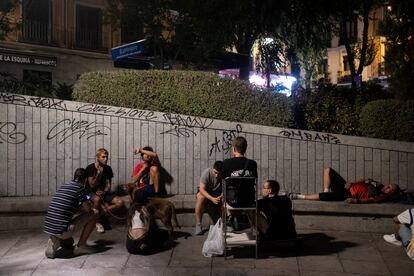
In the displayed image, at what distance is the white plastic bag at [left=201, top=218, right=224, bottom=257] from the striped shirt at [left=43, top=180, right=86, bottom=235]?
5.66 ft

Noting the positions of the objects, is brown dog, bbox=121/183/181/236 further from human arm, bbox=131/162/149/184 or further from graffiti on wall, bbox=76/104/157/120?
graffiti on wall, bbox=76/104/157/120

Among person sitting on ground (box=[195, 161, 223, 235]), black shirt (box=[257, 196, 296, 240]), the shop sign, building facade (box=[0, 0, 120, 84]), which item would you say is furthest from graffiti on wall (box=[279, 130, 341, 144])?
the shop sign

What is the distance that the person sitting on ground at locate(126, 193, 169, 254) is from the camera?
6.71m

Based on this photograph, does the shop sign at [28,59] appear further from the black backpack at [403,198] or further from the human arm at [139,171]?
the black backpack at [403,198]

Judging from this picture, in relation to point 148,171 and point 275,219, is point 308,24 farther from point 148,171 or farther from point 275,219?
point 275,219

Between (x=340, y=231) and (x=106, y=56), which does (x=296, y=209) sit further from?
(x=106, y=56)

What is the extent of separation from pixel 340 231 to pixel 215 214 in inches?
78.4

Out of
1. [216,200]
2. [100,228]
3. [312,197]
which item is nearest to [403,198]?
[312,197]

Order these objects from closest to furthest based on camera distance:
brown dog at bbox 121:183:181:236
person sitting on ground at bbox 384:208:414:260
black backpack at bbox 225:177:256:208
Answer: black backpack at bbox 225:177:256:208, person sitting on ground at bbox 384:208:414:260, brown dog at bbox 121:183:181:236

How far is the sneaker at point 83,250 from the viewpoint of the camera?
683cm

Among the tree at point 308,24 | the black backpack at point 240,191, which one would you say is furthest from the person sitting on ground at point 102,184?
the tree at point 308,24

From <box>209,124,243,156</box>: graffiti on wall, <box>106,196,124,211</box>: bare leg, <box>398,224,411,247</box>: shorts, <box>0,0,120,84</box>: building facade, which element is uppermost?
<box>0,0,120,84</box>: building facade

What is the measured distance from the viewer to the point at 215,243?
6.64 m

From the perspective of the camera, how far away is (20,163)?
8852 mm
